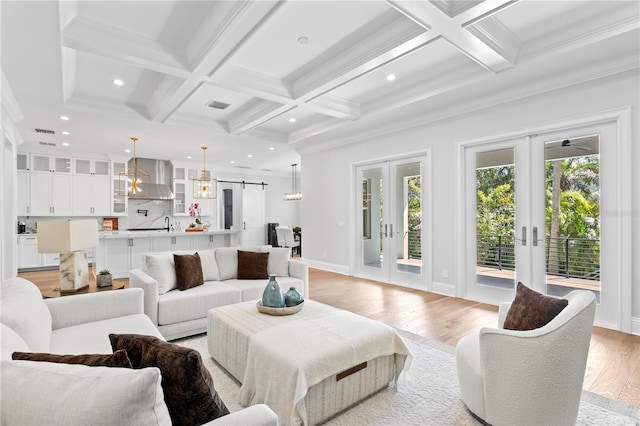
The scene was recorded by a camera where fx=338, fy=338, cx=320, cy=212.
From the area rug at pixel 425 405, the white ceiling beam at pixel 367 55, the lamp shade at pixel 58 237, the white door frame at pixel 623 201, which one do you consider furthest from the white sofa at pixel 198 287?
the white door frame at pixel 623 201

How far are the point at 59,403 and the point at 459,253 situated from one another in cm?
477

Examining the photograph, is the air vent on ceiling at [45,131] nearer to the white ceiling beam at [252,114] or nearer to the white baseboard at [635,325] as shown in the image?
the white ceiling beam at [252,114]

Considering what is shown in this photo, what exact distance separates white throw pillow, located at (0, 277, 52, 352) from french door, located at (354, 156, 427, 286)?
4.73 metres

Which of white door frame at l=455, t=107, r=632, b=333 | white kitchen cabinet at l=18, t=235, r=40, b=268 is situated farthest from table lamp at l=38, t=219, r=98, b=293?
white kitchen cabinet at l=18, t=235, r=40, b=268

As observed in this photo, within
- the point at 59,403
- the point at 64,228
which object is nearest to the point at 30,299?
the point at 64,228

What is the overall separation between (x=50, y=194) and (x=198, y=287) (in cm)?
613

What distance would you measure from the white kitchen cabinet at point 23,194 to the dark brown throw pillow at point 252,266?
19.9ft

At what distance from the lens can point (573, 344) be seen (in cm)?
169

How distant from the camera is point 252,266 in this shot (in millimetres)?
4098

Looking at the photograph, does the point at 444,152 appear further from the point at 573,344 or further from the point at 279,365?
the point at 279,365

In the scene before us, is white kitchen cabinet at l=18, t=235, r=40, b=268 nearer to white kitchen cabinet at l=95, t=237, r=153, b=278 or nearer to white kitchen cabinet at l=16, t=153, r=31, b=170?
white kitchen cabinet at l=16, t=153, r=31, b=170

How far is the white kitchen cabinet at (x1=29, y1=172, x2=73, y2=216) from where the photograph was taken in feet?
23.9

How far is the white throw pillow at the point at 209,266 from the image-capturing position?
393 centimetres

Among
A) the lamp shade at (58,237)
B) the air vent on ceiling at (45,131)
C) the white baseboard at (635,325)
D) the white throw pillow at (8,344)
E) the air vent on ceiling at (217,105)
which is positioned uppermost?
the air vent on ceiling at (217,105)
